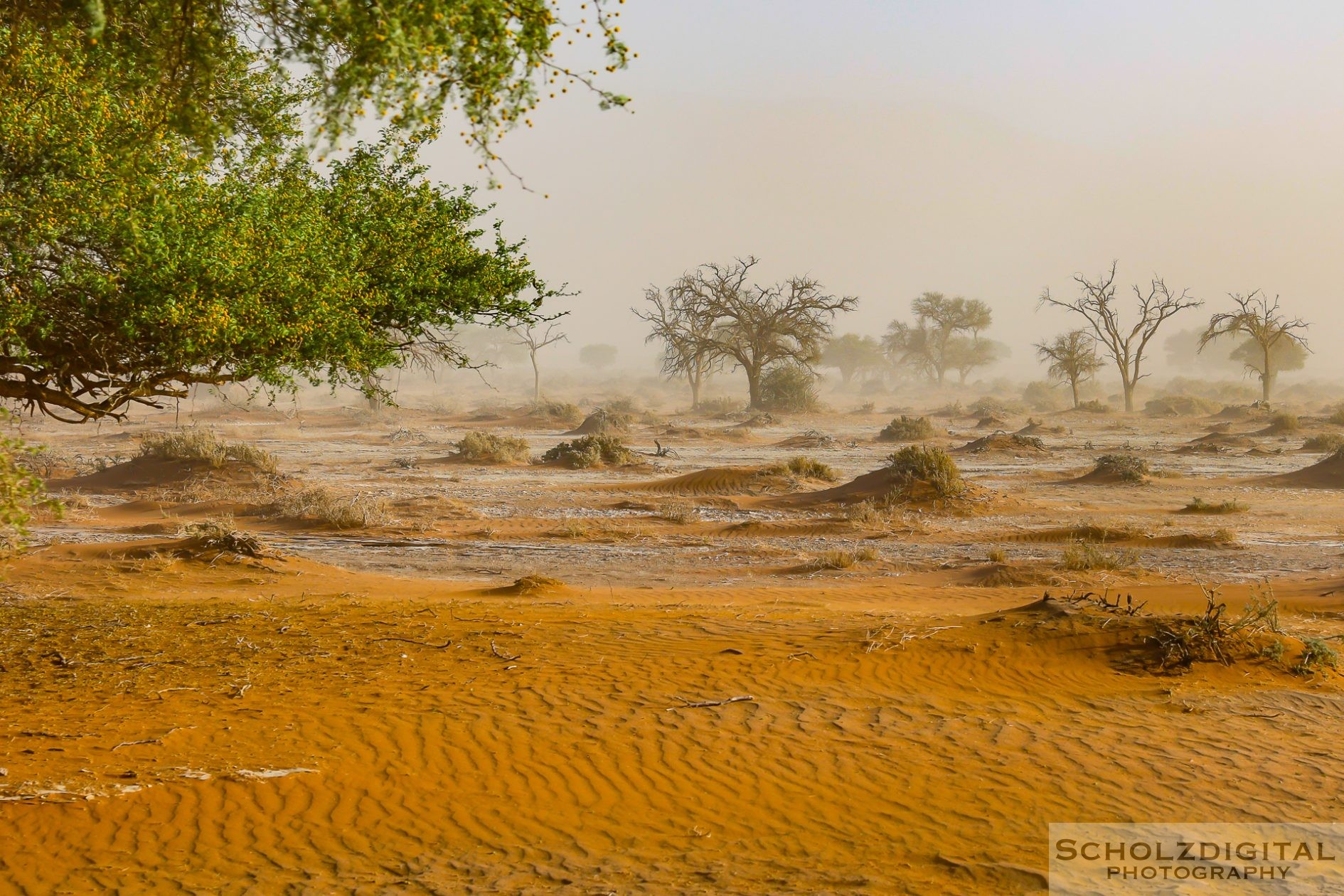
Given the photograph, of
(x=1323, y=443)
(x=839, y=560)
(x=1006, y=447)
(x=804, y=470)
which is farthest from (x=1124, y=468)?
(x=839, y=560)

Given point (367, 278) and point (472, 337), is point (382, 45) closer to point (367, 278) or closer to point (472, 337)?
point (367, 278)

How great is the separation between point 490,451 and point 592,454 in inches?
156

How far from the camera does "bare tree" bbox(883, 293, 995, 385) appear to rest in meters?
83.4

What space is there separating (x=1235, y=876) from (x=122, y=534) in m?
17.7

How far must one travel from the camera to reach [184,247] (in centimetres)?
700

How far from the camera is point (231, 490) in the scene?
2264 cm

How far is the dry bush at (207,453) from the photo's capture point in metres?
24.1

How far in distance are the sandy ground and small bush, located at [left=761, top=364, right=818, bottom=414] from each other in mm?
39661

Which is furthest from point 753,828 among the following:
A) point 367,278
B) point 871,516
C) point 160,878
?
point 871,516

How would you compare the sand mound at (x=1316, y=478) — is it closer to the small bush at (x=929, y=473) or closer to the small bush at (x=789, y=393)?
the small bush at (x=929, y=473)

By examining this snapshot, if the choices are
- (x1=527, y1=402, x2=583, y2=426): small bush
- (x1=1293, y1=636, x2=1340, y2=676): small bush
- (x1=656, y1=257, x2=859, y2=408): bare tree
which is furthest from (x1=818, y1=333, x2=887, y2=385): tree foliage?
(x1=1293, y1=636, x2=1340, y2=676): small bush

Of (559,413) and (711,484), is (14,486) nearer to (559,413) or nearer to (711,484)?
(711,484)

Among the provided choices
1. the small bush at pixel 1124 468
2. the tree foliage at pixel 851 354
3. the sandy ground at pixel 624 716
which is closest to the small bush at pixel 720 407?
the small bush at pixel 1124 468

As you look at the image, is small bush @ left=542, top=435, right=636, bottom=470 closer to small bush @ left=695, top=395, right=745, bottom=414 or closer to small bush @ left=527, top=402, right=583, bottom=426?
small bush @ left=527, top=402, right=583, bottom=426
